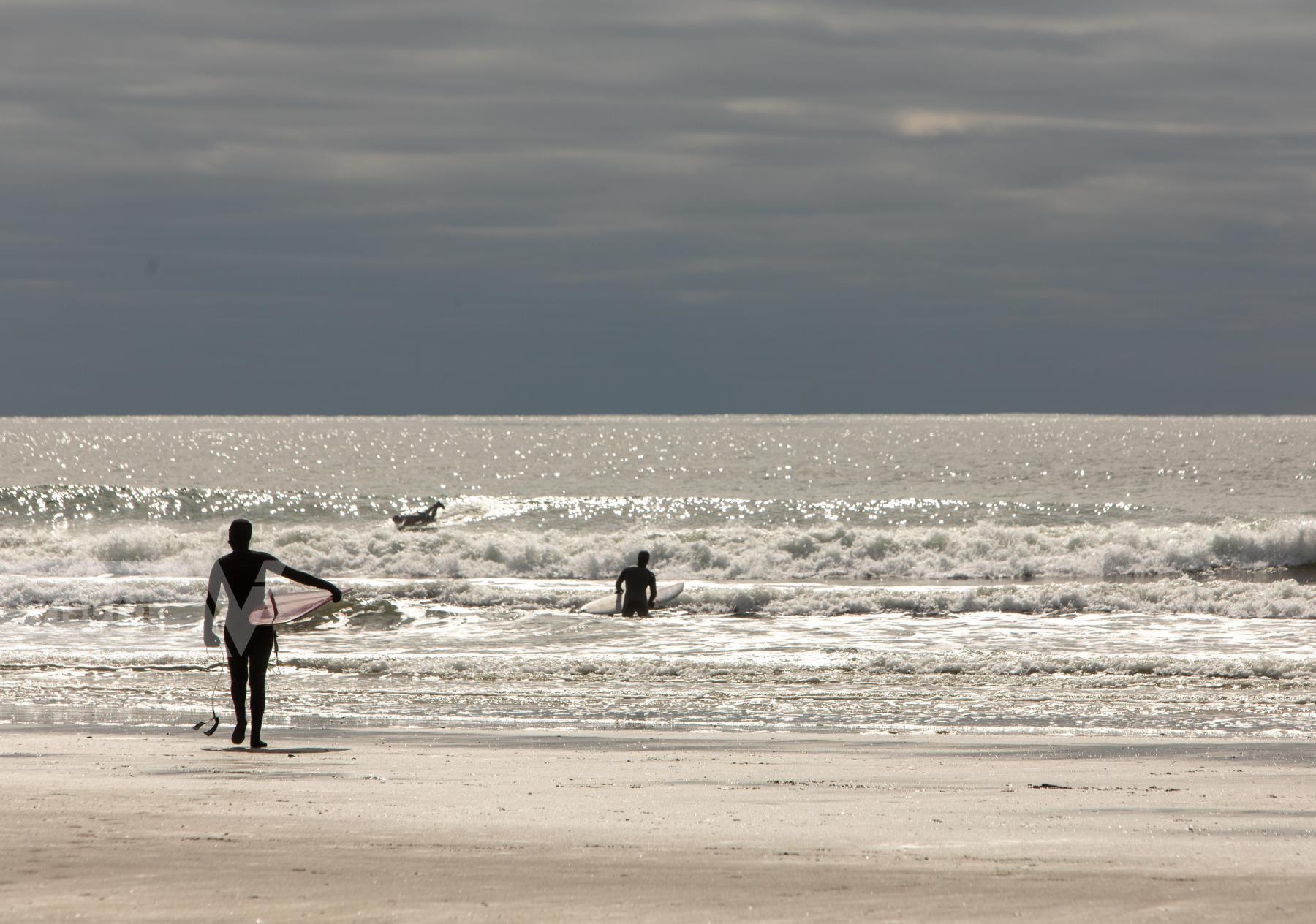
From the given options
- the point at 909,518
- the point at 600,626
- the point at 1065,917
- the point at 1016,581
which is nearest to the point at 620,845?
the point at 1065,917

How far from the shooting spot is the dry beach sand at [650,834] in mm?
4875

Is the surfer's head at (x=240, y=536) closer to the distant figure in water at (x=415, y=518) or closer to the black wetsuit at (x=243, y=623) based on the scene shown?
the black wetsuit at (x=243, y=623)

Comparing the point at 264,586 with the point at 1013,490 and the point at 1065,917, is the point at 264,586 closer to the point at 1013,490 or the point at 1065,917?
the point at 1065,917

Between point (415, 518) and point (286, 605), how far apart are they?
3546 cm

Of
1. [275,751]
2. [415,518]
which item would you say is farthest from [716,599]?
[415,518]

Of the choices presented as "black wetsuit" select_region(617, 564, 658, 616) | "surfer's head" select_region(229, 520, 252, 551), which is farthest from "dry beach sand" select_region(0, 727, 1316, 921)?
"black wetsuit" select_region(617, 564, 658, 616)

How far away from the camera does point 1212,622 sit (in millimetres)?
20969

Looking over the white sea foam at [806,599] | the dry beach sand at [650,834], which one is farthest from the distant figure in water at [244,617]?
the white sea foam at [806,599]

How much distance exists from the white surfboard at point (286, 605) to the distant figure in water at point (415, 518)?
33.6 m

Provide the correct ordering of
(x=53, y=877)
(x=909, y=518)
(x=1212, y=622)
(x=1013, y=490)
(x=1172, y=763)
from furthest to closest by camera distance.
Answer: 1. (x=1013, y=490)
2. (x=909, y=518)
3. (x=1212, y=622)
4. (x=1172, y=763)
5. (x=53, y=877)

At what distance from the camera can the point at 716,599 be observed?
78.7 ft

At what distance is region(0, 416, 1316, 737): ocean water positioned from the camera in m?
13.4

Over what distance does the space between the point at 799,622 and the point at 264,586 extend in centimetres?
1290

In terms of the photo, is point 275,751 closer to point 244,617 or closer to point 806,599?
point 244,617
